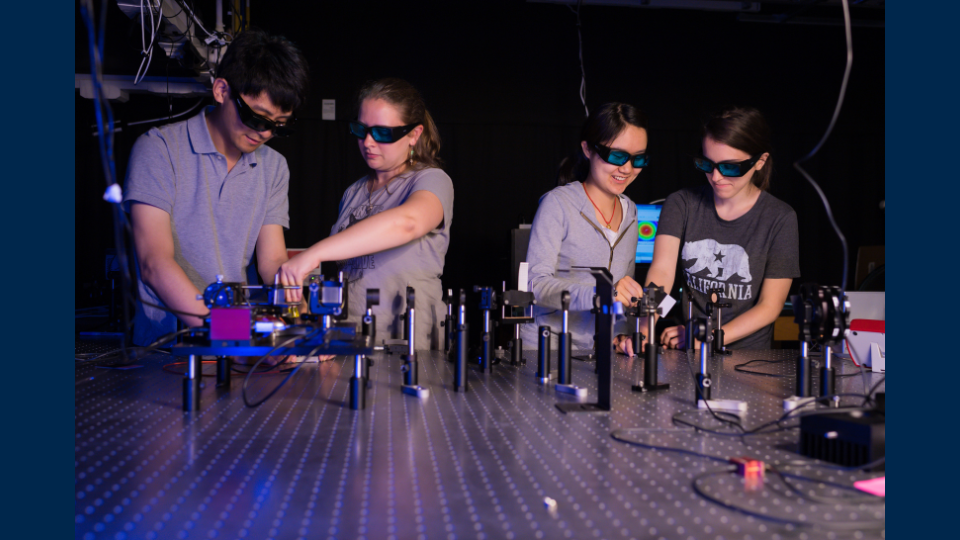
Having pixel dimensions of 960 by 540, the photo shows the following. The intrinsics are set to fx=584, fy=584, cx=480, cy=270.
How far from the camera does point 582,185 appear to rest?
7.74ft

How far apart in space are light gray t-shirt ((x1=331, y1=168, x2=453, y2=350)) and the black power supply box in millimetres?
1321

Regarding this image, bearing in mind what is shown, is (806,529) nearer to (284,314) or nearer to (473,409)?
(473,409)

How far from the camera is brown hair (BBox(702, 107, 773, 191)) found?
7.06 ft

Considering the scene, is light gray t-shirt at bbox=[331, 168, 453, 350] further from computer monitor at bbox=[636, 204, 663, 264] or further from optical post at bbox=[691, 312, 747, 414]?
computer monitor at bbox=[636, 204, 663, 264]

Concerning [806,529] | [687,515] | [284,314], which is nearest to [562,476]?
[687,515]

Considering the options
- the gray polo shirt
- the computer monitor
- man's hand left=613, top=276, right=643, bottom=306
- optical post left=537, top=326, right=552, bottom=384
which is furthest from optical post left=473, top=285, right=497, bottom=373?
the computer monitor

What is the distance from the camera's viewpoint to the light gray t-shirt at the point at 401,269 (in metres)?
2.02

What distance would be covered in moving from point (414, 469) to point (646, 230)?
4010 mm

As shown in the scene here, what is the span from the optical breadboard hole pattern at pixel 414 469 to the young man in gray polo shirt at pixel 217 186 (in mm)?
559

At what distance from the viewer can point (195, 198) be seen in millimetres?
1924

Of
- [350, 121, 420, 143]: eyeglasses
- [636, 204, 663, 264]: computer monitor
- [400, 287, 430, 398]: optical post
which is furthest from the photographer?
[636, 204, 663, 264]: computer monitor

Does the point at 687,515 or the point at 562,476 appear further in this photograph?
the point at 562,476

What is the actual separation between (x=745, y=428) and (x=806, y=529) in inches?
17.1

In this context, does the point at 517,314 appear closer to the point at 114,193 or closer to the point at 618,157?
the point at 618,157
